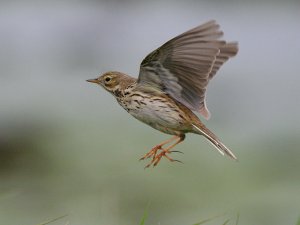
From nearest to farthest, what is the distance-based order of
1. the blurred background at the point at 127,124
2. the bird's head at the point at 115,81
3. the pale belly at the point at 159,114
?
1. the pale belly at the point at 159,114
2. the bird's head at the point at 115,81
3. the blurred background at the point at 127,124

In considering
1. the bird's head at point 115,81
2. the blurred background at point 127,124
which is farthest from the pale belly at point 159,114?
the blurred background at point 127,124

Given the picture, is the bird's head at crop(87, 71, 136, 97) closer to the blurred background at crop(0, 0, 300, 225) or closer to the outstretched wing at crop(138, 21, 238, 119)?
the outstretched wing at crop(138, 21, 238, 119)

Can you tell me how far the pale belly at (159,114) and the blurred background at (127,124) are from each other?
114cm

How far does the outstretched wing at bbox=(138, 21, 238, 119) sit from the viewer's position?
4.42 metres

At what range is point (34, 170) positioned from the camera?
330 inches

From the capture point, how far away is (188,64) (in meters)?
4.61

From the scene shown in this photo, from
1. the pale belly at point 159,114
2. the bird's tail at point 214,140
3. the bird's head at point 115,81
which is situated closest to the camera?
the bird's tail at point 214,140

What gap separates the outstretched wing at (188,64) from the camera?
4.42 meters

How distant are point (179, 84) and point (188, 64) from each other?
135 mm

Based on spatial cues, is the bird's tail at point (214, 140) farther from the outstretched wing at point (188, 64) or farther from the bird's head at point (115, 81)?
the bird's head at point (115, 81)

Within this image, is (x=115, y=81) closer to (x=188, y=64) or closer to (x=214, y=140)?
(x=188, y=64)

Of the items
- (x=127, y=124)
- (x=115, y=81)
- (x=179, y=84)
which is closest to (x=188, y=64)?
(x=179, y=84)

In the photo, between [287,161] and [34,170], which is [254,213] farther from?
[34,170]

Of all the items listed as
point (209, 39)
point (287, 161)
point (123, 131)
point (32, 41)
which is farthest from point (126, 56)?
point (209, 39)
